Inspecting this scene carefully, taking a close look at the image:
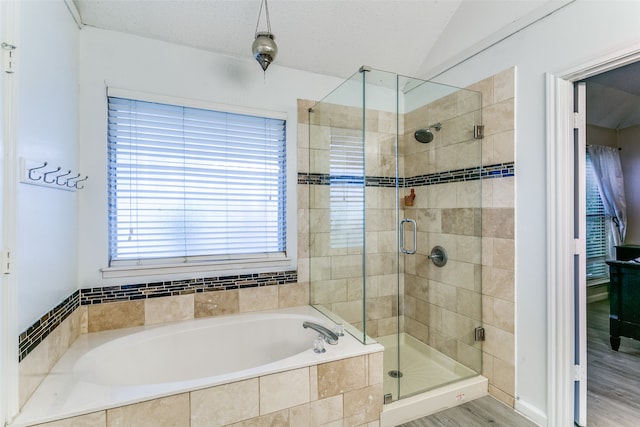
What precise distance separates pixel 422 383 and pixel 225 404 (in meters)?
1.37

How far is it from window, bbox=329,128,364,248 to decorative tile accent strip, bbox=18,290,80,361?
1747 mm

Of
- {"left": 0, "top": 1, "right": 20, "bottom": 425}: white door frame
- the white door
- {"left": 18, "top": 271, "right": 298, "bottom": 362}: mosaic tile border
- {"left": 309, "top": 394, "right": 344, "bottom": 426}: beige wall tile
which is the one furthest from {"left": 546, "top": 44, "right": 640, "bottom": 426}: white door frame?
{"left": 0, "top": 1, "right": 20, "bottom": 425}: white door frame

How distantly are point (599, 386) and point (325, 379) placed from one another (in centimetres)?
213

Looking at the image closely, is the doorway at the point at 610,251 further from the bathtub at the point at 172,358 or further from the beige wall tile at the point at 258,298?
the beige wall tile at the point at 258,298

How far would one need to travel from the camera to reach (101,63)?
6.63 feet

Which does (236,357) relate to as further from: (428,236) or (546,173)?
(546,173)

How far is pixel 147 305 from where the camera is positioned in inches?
84.2

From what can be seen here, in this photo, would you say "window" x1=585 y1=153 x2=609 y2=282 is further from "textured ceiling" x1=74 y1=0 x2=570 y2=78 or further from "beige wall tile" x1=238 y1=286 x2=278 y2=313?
"beige wall tile" x1=238 y1=286 x2=278 y2=313

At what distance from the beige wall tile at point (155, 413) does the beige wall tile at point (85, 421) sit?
0.07 ft

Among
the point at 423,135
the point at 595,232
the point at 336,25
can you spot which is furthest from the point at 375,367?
the point at 595,232

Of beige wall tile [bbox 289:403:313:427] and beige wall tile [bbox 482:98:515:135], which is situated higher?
beige wall tile [bbox 482:98:515:135]

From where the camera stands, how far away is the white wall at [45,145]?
1.29 m

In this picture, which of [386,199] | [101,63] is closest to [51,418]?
[101,63]

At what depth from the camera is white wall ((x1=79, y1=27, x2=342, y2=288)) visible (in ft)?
6.51
